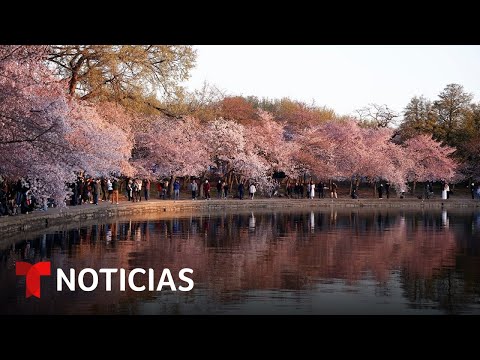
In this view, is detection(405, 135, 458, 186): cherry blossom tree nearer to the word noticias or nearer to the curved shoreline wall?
the curved shoreline wall

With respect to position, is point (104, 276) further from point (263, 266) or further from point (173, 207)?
point (173, 207)

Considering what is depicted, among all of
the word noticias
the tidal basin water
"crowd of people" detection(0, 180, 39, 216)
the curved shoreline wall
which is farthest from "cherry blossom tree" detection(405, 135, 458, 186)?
the word noticias

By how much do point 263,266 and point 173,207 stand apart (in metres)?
28.2

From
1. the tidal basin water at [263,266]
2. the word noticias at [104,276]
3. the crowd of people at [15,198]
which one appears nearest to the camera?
the tidal basin water at [263,266]

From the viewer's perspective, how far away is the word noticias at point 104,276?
14.2 meters

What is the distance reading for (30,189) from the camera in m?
27.0

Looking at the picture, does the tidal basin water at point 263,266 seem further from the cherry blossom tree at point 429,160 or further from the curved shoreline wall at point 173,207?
the cherry blossom tree at point 429,160

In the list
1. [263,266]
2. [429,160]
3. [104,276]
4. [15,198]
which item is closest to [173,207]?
[15,198]

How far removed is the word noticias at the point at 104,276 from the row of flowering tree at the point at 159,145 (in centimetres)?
858

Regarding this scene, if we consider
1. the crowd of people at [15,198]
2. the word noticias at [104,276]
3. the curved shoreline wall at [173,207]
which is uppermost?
the crowd of people at [15,198]

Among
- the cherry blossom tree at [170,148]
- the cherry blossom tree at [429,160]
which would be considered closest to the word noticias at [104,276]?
the cherry blossom tree at [170,148]

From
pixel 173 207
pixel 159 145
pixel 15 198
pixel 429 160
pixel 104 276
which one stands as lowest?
pixel 104 276

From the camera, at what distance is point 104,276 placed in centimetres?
1584
